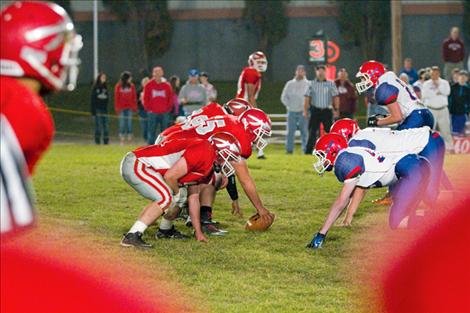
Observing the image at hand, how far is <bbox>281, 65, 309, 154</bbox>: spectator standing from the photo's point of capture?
75.7ft

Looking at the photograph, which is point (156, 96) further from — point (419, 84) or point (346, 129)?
point (346, 129)

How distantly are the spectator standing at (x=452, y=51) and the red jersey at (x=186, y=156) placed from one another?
17.1 metres

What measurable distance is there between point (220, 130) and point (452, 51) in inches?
677

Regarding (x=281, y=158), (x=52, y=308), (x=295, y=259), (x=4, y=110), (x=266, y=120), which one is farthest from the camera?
(x=281, y=158)

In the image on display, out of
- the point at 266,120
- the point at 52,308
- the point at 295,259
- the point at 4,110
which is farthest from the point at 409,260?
the point at 266,120

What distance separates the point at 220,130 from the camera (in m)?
10.7

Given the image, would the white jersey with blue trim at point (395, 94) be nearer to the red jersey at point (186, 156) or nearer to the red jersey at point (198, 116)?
the red jersey at point (198, 116)

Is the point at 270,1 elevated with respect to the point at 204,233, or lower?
elevated

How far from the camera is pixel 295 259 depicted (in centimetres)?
969

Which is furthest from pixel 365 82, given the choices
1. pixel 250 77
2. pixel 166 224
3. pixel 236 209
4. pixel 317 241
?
pixel 250 77

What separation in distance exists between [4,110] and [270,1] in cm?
4481

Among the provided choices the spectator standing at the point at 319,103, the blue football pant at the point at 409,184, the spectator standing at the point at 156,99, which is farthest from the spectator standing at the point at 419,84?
the blue football pant at the point at 409,184

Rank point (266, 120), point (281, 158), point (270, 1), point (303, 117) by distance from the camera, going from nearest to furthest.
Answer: point (266, 120) < point (281, 158) < point (303, 117) < point (270, 1)

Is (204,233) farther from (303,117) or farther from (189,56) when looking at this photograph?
(189,56)
